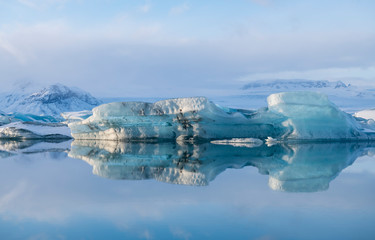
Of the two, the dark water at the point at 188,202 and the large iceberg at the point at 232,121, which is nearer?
the dark water at the point at 188,202

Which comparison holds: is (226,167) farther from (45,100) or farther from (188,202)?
(45,100)

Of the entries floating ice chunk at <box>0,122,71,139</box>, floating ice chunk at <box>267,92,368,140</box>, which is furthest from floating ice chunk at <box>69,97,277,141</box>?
floating ice chunk at <box>0,122,71,139</box>

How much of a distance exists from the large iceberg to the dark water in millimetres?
4650

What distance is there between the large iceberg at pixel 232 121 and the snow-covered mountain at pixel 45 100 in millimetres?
25563

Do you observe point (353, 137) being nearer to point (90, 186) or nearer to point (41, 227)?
point (90, 186)

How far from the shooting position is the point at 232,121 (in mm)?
9773

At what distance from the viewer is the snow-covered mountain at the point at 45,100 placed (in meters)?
33.8

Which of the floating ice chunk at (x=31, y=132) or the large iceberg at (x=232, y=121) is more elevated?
the large iceberg at (x=232, y=121)

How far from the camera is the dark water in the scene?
2.28m

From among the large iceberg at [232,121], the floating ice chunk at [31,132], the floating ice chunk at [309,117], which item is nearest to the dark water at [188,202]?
the large iceberg at [232,121]

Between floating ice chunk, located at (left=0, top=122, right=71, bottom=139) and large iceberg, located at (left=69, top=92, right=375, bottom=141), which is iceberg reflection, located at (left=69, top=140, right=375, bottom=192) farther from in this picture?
floating ice chunk, located at (left=0, top=122, right=71, bottom=139)

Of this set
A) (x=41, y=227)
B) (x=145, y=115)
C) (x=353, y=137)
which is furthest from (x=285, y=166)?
(x=353, y=137)

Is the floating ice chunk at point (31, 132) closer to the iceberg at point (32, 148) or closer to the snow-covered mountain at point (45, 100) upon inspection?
the iceberg at point (32, 148)

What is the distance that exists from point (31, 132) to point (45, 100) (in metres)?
23.8
